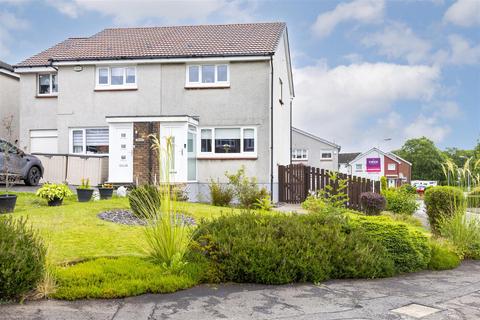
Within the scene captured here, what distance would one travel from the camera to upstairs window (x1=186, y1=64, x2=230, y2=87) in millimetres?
19797

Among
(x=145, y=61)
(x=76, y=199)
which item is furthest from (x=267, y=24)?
(x=76, y=199)

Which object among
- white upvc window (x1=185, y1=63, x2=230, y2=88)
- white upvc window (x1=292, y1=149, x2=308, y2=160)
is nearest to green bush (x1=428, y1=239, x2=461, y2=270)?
white upvc window (x1=185, y1=63, x2=230, y2=88)

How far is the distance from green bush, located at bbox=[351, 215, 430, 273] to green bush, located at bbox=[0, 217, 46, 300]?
5.15 m

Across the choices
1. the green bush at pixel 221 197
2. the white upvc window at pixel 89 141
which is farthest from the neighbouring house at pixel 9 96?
the green bush at pixel 221 197

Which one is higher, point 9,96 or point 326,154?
point 9,96

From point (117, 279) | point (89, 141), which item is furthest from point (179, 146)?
point (117, 279)

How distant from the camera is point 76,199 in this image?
46.8ft

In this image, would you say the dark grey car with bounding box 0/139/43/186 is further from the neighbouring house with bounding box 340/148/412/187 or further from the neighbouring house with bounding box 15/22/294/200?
the neighbouring house with bounding box 340/148/412/187

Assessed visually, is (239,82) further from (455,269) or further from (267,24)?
(455,269)

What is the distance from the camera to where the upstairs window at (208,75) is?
19.8 m

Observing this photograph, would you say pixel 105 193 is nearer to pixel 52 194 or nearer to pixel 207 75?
pixel 52 194

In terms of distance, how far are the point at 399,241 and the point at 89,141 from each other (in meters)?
16.5

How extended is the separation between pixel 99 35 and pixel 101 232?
59.4ft

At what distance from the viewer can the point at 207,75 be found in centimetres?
2000
